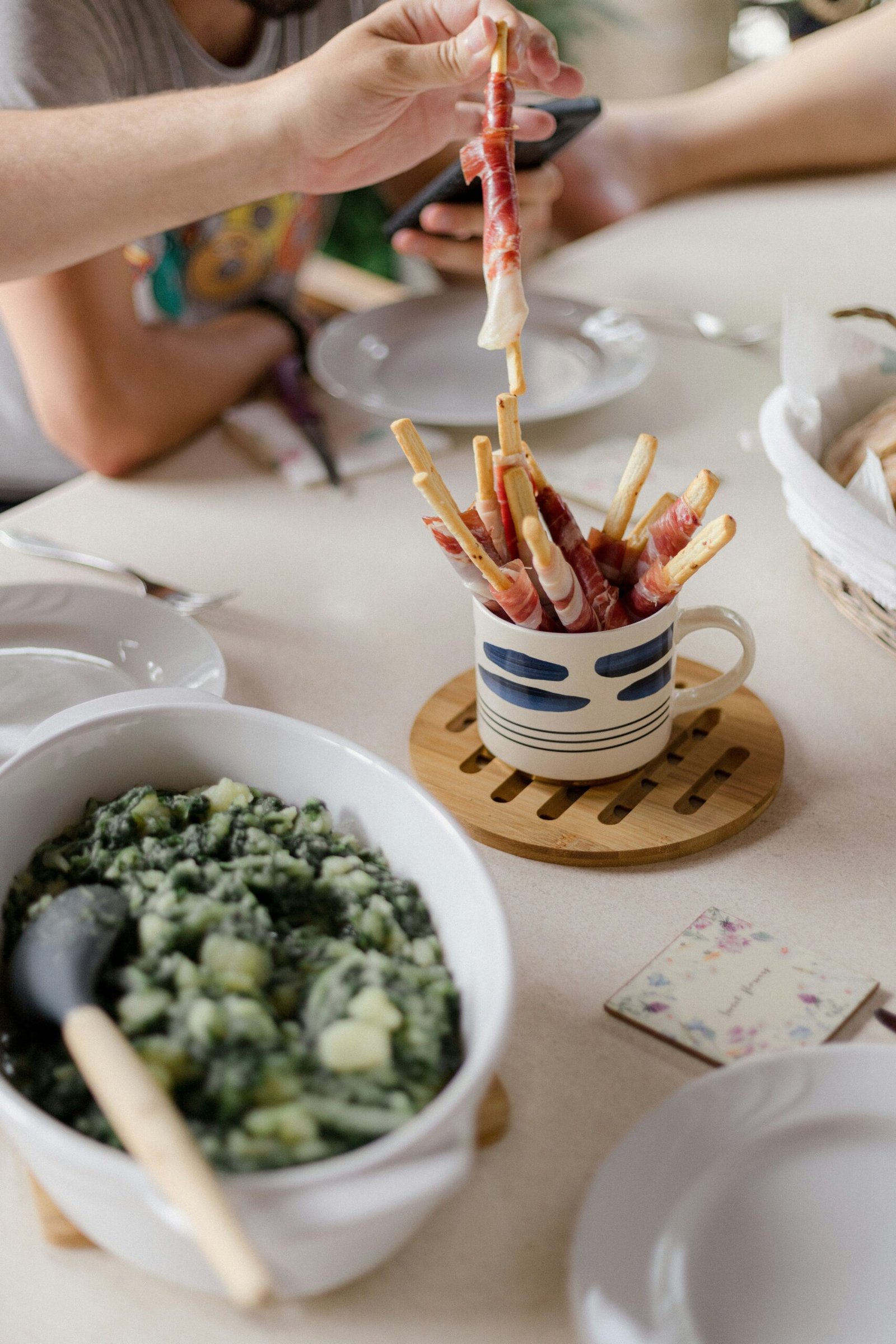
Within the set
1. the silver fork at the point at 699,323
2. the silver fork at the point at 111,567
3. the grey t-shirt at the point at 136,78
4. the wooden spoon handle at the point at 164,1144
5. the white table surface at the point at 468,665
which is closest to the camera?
the wooden spoon handle at the point at 164,1144

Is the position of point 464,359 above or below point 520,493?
below

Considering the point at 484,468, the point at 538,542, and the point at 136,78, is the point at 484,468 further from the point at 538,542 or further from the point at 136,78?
the point at 136,78

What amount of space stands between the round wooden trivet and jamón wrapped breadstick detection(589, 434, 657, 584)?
0.13 m

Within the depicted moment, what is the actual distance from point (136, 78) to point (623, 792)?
3.09 ft

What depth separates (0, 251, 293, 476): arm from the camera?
1.05m

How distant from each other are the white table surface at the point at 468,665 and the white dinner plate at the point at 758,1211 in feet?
0.07

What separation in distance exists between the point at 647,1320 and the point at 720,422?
2.88 feet

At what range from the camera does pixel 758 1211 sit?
45cm

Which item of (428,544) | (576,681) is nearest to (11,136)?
(428,544)

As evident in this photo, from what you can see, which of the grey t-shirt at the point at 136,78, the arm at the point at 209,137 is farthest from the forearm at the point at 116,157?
the grey t-shirt at the point at 136,78

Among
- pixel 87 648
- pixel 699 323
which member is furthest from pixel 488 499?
pixel 699 323

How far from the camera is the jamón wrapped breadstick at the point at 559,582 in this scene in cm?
55

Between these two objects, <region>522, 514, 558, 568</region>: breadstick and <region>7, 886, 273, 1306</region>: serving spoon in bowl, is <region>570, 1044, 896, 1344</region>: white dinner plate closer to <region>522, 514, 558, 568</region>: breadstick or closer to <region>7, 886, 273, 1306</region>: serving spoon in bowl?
<region>7, 886, 273, 1306</region>: serving spoon in bowl

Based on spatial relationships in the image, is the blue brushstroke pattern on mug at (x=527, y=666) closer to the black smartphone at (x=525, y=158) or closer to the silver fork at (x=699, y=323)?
the black smartphone at (x=525, y=158)
